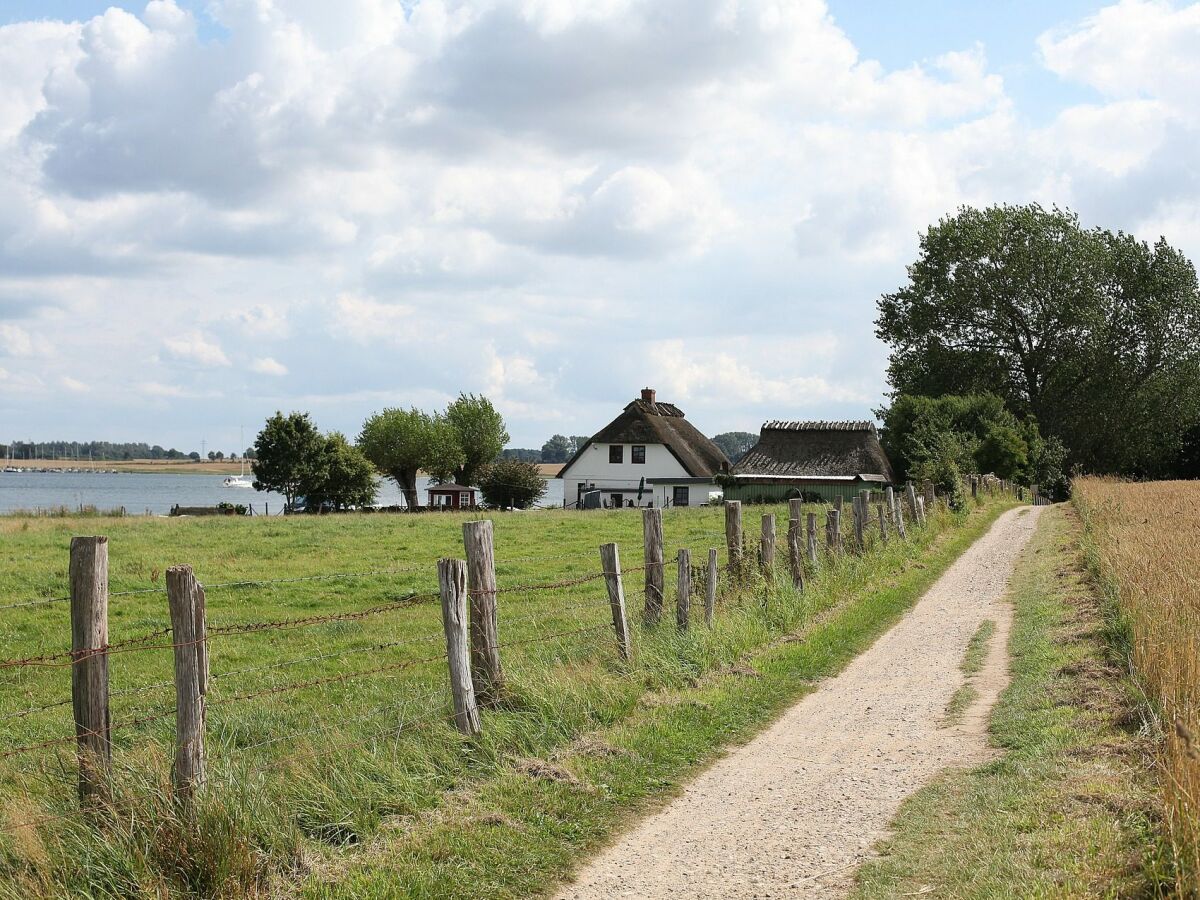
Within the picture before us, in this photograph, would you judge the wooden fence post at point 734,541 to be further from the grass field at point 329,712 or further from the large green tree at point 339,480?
the large green tree at point 339,480

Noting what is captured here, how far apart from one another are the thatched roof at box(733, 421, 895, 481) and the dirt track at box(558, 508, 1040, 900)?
51.7m

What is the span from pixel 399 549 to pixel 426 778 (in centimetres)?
2167

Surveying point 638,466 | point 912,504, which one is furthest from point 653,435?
point 912,504

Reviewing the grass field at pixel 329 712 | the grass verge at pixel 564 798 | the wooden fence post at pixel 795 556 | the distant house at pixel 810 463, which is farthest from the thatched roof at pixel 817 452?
the grass verge at pixel 564 798

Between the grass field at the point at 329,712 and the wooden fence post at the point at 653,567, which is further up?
the wooden fence post at the point at 653,567

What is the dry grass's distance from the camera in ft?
16.4

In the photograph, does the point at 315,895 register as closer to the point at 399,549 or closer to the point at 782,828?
the point at 782,828

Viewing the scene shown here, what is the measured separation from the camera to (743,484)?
6438 cm

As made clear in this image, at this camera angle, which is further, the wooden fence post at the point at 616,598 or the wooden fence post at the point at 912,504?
the wooden fence post at the point at 912,504

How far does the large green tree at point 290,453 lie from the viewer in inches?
2923

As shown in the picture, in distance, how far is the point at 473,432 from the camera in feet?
320

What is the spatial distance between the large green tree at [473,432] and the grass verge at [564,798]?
86.7m

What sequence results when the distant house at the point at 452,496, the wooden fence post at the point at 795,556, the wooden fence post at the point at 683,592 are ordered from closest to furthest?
Result: the wooden fence post at the point at 683,592 → the wooden fence post at the point at 795,556 → the distant house at the point at 452,496

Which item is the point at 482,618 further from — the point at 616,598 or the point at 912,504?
the point at 912,504
